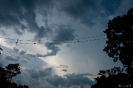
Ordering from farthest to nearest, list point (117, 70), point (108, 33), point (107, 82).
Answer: point (117, 70) < point (107, 82) < point (108, 33)

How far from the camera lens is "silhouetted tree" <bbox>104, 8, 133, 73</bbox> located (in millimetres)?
24066

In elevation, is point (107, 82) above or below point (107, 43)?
below

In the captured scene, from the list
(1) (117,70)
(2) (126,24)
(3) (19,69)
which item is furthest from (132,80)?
(3) (19,69)

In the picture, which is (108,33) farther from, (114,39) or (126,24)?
(126,24)

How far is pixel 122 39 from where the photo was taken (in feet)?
81.1

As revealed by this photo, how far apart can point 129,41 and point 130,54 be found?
83.3 inches

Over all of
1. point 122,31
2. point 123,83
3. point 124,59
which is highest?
point 122,31

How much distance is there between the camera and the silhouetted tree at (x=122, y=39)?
24.1 meters

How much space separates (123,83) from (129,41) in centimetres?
821

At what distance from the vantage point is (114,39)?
26.2 meters

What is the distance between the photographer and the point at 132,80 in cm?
2536

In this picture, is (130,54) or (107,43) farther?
(107,43)

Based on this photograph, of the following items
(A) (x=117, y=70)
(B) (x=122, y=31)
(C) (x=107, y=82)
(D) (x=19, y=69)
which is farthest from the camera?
(D) (x=19, y=69)

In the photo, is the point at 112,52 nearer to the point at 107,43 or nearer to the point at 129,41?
the point at 107,43
